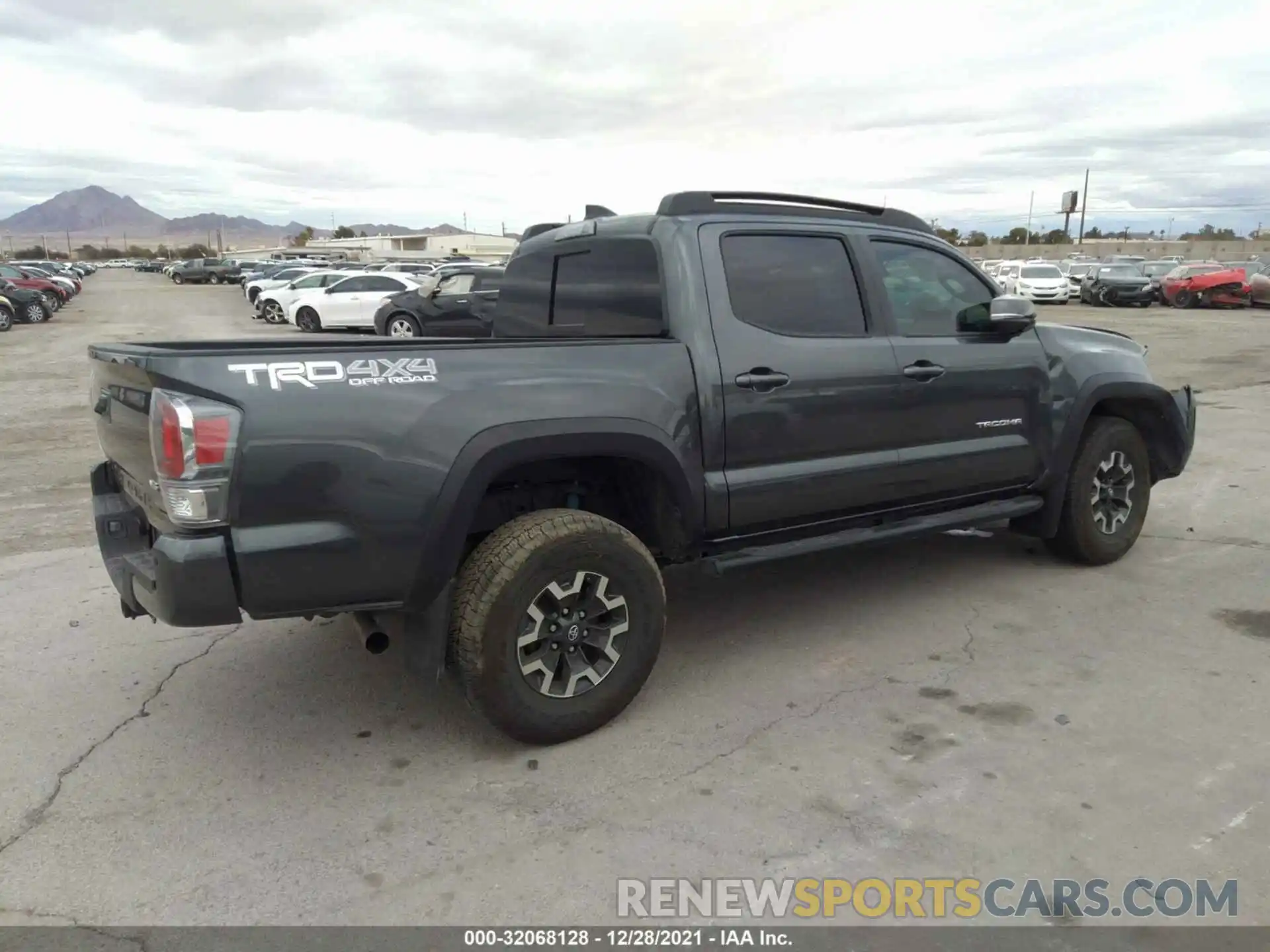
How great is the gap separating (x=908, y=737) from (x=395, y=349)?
2358 millimetres

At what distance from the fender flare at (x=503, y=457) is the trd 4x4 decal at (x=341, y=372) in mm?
295

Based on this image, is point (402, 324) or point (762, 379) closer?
point (762, 379)

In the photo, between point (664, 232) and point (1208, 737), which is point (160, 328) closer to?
point (664, 232)

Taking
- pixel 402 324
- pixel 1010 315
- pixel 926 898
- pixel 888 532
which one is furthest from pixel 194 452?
pixel 402 324

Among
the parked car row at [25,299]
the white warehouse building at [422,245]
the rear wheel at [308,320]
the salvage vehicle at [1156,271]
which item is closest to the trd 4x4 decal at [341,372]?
the rear wheel at [308,320]

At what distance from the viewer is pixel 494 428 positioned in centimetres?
320

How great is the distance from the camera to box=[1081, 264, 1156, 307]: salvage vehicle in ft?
96.3

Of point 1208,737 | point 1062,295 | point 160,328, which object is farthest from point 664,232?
point 1062,295

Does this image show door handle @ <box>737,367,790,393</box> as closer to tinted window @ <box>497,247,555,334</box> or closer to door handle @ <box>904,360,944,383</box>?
door handle @ <box>904,360,944,383</box>

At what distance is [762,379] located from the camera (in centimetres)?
381

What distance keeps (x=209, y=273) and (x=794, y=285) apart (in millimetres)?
62990

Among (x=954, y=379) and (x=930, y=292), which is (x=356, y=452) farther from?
(x=930, y=292)

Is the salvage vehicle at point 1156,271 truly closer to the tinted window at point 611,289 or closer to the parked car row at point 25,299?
the tinted window at point 611,289

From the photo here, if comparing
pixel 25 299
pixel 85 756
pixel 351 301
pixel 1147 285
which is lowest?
pixel 85 756
